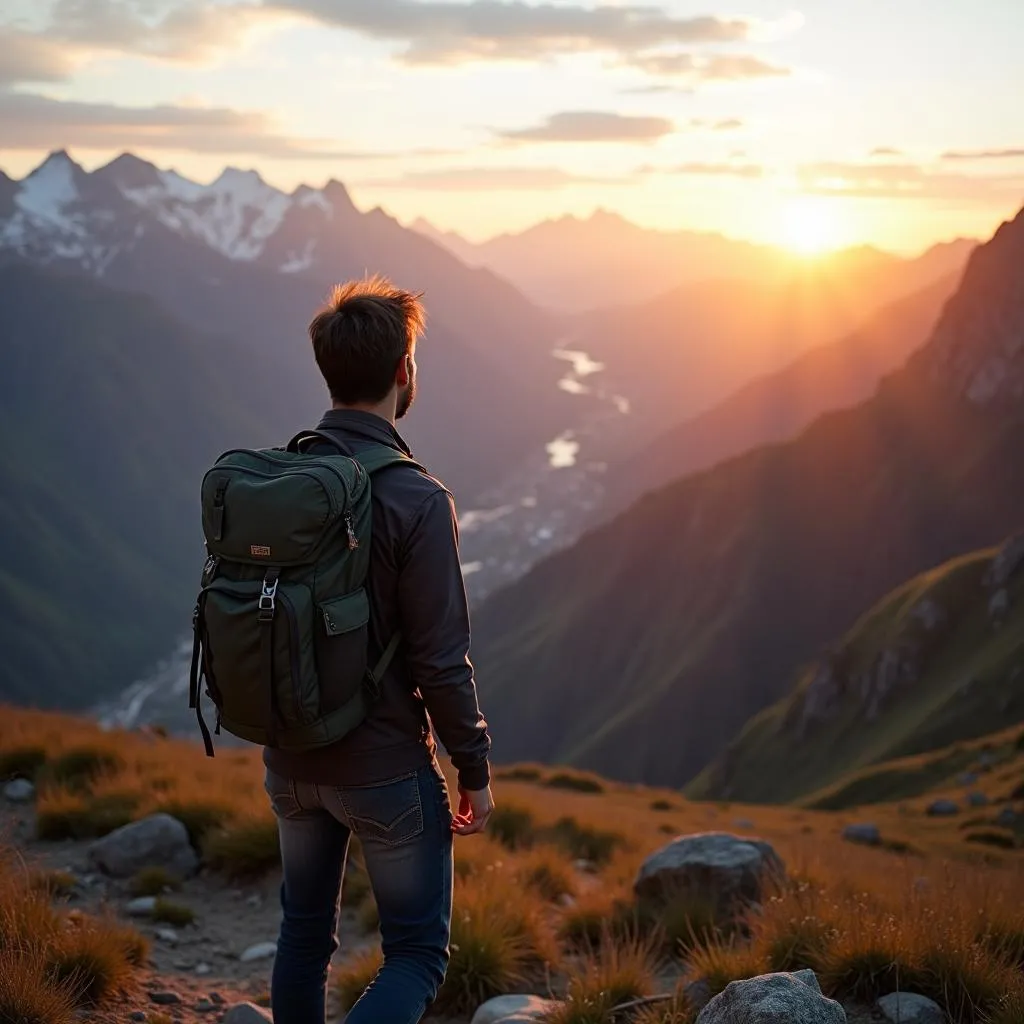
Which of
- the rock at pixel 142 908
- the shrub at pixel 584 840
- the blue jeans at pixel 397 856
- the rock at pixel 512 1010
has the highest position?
the blue jeans at pixel 397 856

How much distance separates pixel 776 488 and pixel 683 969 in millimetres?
139222

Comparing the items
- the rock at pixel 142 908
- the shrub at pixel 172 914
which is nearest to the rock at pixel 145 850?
the rock at pixel 142 908

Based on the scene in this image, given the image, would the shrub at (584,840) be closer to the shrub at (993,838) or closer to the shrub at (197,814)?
the shrub at (197,814)

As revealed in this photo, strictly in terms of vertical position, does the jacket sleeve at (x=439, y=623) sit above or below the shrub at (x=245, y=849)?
above

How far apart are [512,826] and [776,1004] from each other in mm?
8300

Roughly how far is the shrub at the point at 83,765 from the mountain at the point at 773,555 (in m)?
105

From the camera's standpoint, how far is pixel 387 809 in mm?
4520

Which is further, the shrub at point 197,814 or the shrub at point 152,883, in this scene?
the shrub at point 197,814

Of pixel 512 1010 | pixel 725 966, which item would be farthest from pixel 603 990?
pixel 725 966

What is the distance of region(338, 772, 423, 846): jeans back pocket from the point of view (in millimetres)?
4520

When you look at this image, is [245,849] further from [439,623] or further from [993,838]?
[993,838]

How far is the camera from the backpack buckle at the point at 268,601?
13.8 feet

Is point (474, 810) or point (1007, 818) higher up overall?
point (474, 810)

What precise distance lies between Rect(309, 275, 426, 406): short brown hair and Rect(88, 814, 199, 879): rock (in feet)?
22.7
